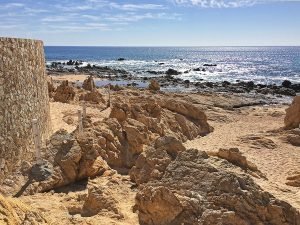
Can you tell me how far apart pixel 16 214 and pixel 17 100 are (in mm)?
5621

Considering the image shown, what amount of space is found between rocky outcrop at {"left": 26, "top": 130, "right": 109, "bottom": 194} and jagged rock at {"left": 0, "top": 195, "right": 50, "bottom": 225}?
350cm

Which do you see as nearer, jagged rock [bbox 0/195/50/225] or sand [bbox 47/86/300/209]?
jagged rock [bbox 0/195/50/225]

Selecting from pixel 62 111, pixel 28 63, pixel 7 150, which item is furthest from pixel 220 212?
pixel 62 111

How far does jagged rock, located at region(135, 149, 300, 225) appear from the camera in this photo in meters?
5.85

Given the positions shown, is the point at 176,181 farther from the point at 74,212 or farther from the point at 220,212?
the point at 74,212

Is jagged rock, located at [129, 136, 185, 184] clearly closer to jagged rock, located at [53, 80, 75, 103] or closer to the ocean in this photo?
jagged rock, located at [53, 80, 75, 103]

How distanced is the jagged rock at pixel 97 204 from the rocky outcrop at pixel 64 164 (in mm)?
1602

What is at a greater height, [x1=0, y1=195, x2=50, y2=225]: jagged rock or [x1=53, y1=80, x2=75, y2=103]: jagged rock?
[x1=0, y1=195, x2=50, y2=225]: jagged rock

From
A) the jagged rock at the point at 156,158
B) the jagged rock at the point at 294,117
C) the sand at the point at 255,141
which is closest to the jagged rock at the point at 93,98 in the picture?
the sand at the point at 255,141

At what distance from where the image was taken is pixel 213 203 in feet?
19.7

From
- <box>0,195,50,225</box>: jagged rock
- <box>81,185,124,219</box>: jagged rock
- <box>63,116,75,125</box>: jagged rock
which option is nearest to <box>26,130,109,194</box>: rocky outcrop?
<box>81,185,124,219</box>: jagged rock

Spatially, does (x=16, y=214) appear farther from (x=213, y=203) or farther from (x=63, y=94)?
(x=63, y=94)

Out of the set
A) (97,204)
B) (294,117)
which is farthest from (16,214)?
(294,117)

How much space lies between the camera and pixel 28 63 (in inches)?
402
